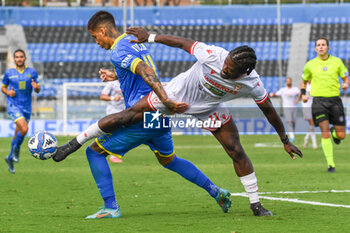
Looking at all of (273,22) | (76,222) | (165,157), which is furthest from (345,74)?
(273,22)

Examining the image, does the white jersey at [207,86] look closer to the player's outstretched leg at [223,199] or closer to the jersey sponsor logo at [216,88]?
the jersey sponsor logo at [216,88]

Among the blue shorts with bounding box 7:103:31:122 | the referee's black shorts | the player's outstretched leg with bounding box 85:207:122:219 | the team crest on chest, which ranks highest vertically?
the team crest on chest

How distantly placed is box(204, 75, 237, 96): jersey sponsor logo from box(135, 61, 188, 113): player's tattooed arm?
0.99 ft

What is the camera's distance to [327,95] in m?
12.1

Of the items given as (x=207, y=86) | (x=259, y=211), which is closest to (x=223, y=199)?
(x=259, y=211)

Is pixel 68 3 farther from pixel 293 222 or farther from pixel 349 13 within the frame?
pixel 293 222

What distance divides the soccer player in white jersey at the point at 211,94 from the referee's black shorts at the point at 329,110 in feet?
17.1

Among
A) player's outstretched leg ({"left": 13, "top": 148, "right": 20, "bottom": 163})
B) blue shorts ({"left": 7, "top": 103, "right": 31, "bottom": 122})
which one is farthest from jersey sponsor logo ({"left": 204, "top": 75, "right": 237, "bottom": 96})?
blue shorts ({"left": 7, "top": 103, "right": 31, "bottom": 122})

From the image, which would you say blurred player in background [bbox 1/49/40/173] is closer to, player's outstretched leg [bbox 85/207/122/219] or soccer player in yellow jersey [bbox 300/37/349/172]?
soccer player in yellow jersey [bbox 300/37/349/172]

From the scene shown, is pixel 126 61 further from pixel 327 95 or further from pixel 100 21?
pixel 327 95

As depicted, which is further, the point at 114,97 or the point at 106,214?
the point at 114,97

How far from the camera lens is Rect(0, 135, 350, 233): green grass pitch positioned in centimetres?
619

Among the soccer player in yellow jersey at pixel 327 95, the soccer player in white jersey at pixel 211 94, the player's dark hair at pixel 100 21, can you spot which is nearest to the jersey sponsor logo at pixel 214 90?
the soccer player in white jersey at pixel 211 94

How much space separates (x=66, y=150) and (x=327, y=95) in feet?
21.8
